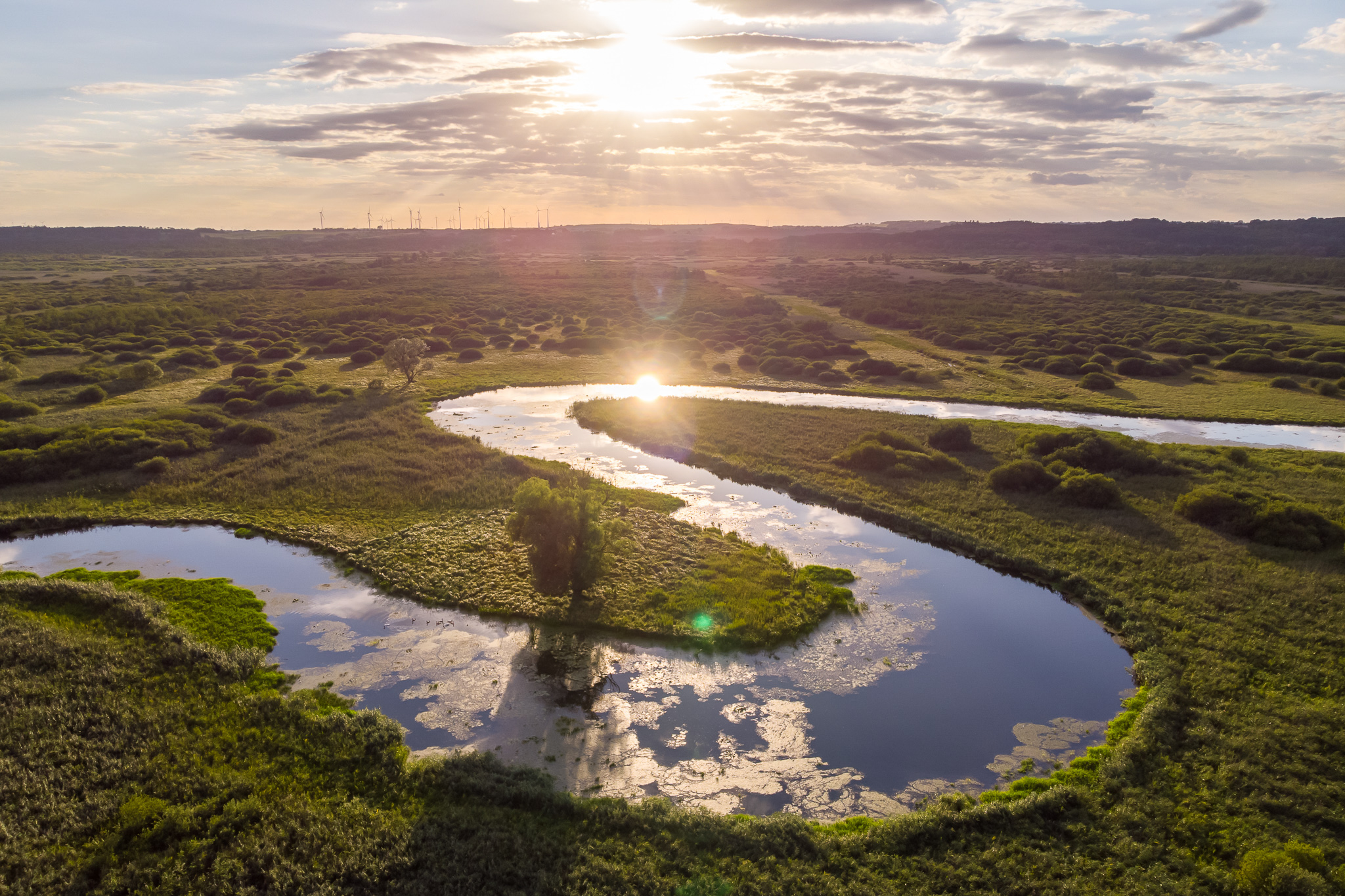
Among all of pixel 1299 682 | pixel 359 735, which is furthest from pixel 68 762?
pixel 1299 682

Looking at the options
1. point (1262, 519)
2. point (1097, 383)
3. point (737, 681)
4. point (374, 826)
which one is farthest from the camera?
point (1097, 383)

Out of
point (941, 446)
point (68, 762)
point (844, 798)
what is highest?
point (941, 446)

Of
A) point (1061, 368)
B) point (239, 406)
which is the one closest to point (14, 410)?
point (239, 406)

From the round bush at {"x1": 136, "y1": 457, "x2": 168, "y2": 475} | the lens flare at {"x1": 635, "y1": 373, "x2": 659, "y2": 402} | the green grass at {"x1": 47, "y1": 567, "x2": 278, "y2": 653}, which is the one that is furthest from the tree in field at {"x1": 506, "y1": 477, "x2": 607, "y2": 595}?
the lens flare at {"x1": 635, "y1": 373, "x2": 659, "y2": 402}

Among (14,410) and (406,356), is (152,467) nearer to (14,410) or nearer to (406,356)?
(14,410)

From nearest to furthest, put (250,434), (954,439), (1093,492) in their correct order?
1. (1093,492)
2. (250,434)
3. (954,439)

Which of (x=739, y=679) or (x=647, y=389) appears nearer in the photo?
(x=739, y=679)

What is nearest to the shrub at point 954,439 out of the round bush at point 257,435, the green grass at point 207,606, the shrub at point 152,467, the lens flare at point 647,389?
the lens flare at point 647,389

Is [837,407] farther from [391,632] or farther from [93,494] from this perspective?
[93,494]
